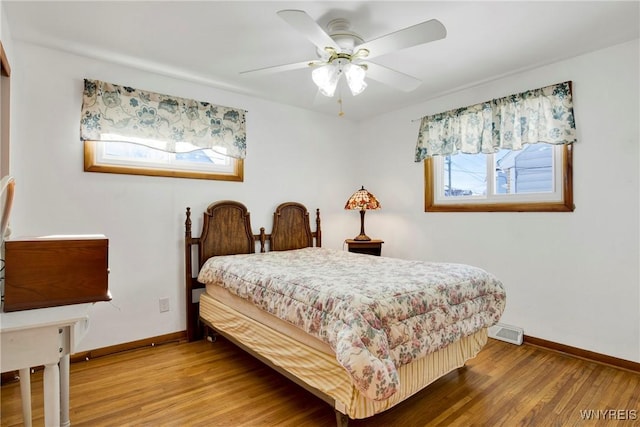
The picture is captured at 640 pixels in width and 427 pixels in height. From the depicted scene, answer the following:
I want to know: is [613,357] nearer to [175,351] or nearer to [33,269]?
[175,351]

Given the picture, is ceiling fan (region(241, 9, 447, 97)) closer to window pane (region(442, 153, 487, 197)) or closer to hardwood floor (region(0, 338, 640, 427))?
window pane (region(442, 153, 487, 197))

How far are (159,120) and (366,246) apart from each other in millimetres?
2467

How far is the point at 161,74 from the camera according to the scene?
9.83 ft

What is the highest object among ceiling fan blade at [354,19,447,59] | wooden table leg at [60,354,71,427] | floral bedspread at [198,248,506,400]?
ceiling fan blade at [354,19,447,59]

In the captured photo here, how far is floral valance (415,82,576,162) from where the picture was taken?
2715 mm

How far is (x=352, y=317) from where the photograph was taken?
1.59 meters

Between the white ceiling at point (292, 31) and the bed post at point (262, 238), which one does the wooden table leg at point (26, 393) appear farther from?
the bed post at point (262, 238)

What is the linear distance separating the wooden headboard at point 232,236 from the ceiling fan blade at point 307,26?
6.13 ft

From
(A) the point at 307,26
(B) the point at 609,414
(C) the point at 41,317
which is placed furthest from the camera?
(B) the point at 609,414

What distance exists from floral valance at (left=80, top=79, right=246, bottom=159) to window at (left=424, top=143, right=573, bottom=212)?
2123 millimetres

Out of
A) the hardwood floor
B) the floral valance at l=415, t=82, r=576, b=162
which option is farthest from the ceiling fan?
the hardwood floor

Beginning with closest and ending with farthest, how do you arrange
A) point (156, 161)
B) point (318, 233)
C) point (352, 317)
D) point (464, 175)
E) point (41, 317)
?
point (41, 317), point (352, 317), point (156, 161), point (464, 175), point (318, 233)

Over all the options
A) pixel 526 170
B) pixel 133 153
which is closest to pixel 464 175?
pixel 526 170

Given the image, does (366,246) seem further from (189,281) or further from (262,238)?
(189,281)
